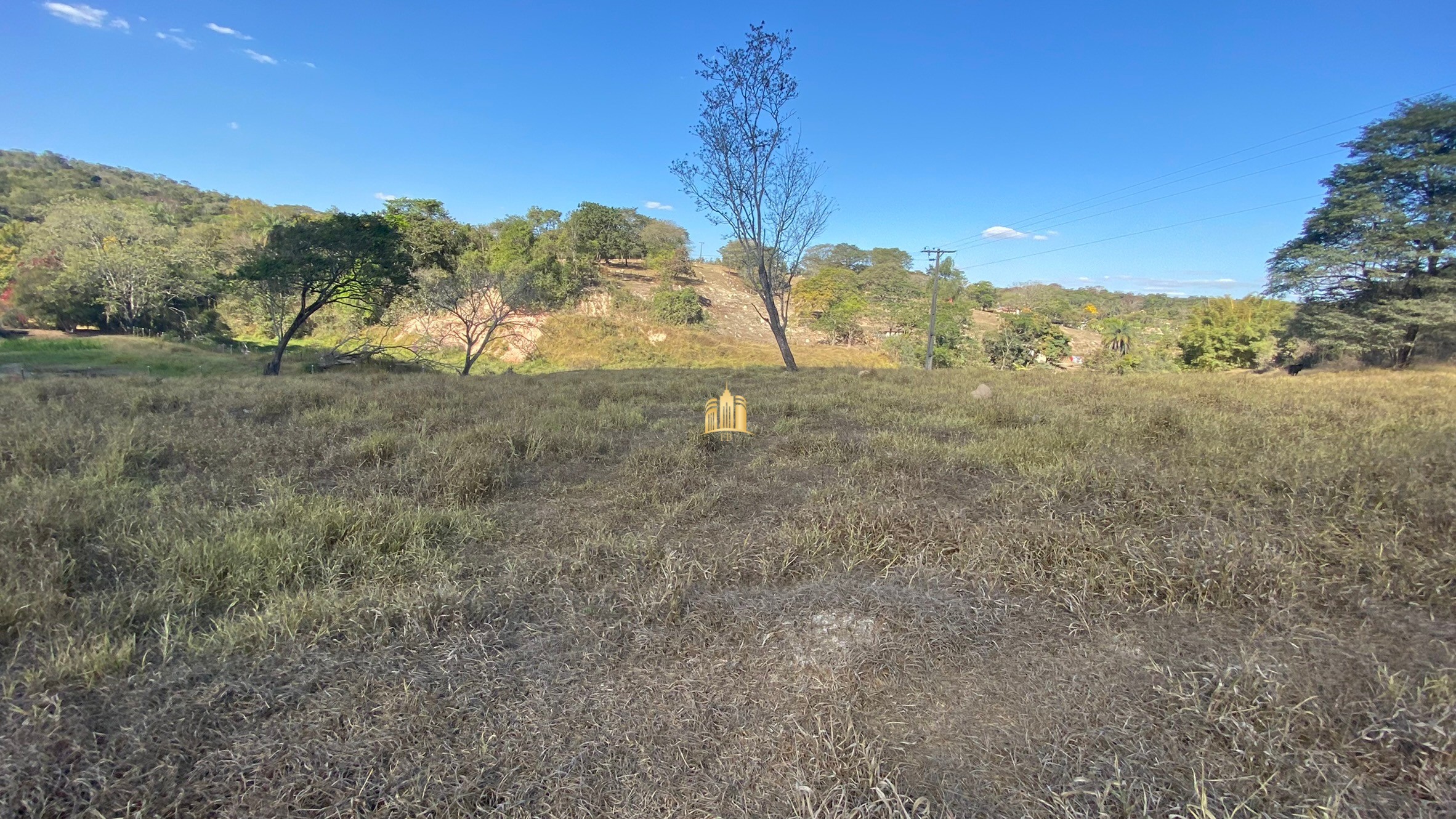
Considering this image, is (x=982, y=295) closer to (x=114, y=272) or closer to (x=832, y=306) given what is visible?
(x=832, y=306)

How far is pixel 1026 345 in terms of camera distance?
1243 inches

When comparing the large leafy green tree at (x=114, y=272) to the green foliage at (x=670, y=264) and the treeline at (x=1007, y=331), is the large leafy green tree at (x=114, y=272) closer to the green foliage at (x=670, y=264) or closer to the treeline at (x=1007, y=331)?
the green foliage at (x=670, y=264)

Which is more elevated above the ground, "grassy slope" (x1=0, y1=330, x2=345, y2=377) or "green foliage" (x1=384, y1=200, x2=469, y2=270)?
"green foliage" (x1=384, y1=200, x2=469, y2=270)

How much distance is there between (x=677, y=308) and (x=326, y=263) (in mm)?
17703

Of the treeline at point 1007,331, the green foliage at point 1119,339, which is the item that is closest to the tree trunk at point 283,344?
the treeline at point 1007,331

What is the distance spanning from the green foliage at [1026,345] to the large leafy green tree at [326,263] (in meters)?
29.8

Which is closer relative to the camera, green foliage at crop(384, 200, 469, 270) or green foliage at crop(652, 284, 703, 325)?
green foliage at crop(384, 200, 469, 270)

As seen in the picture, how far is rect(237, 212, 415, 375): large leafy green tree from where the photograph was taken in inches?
539

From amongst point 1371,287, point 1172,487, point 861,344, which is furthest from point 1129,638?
point 861,344

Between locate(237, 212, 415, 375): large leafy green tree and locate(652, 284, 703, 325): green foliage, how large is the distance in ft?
48.9

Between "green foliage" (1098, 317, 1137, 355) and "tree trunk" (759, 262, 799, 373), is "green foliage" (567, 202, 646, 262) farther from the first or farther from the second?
"green foliage" (1098, 317, 1137, 355)

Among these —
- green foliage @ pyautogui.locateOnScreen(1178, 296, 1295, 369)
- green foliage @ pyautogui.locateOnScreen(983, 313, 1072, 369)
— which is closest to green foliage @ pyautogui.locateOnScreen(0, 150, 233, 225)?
green foliage @ pyautogui.locateOnScreen(983, 313, 1072, 369)

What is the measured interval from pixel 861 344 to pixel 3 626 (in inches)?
1354

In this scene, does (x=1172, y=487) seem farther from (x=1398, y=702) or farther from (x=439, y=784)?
(x=439, y=784)
